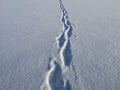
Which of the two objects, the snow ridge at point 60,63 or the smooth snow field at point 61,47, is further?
the smooth snow field at point 61,47

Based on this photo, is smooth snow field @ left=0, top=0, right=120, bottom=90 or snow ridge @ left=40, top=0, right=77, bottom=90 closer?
snow ridge @ left=40, top=0, right=77, bottom=90

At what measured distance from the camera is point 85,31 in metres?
5.55

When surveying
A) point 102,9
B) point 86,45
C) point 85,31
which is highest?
point 102,9

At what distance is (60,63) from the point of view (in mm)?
4172

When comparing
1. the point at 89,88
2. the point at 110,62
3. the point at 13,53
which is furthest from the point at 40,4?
the point at 89,88

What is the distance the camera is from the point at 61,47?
475 centimetres

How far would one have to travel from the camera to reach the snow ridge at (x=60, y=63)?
11.8 feet

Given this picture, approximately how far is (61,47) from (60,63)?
621 mm

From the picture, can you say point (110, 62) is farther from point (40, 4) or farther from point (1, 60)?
point (40, 4)

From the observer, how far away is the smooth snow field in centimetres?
373

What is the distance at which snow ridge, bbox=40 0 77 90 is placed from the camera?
3602 mm

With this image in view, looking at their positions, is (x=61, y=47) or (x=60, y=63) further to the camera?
(x=61, y=47)

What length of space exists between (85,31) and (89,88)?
219 cm

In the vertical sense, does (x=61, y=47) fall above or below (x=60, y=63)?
above
